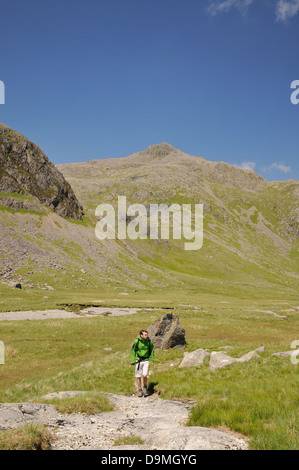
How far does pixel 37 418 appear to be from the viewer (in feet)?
35.5

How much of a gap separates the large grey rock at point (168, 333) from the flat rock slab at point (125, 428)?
1747cm

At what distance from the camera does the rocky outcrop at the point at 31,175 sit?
157 metres

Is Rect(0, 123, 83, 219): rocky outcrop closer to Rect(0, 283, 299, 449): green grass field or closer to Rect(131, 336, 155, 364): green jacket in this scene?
Rect(0, 283, 299, 449): green grass field

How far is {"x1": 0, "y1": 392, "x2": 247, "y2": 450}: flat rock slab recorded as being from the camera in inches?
330

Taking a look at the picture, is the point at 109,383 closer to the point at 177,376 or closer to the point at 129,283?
the point at 177,376

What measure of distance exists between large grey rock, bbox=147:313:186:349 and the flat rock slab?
57.3 ft

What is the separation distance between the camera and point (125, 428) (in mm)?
10328

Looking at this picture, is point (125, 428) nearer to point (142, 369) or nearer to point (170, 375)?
point (142, 369)

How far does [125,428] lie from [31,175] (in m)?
178

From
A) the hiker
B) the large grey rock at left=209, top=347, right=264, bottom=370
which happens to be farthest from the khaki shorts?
the large grey rock at left=209, top=347, right=264, bottom=370

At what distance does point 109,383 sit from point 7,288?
75898 mm

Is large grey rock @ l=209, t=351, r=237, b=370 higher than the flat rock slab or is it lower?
lower
